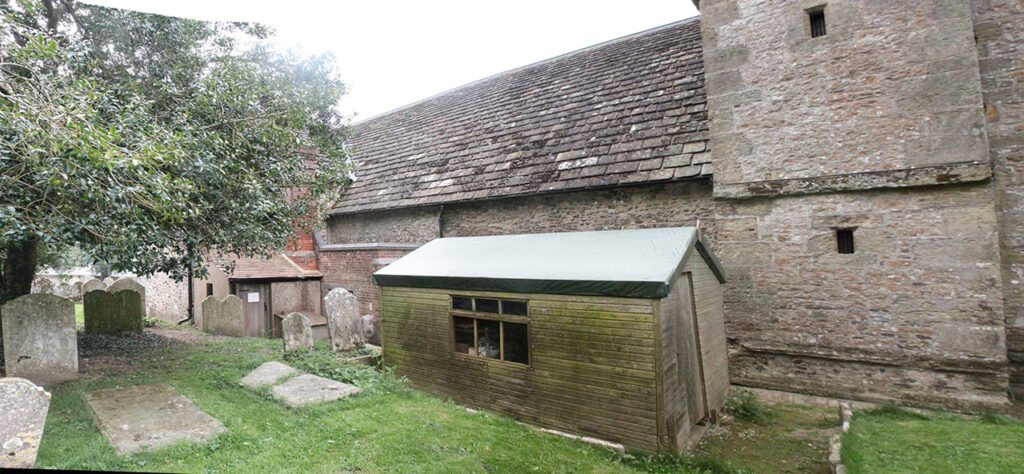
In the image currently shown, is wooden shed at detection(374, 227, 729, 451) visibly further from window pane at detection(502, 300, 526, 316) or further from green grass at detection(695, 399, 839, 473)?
green grass at detection(695, 399, 839, 473)

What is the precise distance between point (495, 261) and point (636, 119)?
171 inches

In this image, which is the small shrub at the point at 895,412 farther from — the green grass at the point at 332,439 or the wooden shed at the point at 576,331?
the green grass at the point at 332,439

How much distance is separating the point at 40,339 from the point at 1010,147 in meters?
12.4

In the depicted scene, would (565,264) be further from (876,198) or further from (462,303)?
(876,198)

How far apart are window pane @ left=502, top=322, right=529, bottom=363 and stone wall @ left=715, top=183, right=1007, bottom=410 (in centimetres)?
354

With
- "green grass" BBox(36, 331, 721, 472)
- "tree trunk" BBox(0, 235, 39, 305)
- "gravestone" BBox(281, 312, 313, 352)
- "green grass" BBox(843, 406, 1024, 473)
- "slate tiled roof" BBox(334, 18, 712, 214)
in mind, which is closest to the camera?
"green grass" BBox(36, 331, 721, 472)

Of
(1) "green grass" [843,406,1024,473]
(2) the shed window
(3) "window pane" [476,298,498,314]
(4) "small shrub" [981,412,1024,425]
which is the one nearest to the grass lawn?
(1) "green grass" [843,406,1024,473]

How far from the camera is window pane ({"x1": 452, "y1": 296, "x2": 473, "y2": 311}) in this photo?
6184 mm

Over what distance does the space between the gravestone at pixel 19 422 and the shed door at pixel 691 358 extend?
5.38 metres

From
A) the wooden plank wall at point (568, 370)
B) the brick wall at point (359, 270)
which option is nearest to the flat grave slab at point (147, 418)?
the wooden plank wall at point (568, 370)

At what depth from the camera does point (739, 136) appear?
7.30 metres

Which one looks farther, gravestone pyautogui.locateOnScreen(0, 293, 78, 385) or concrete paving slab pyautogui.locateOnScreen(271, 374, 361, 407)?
gravestone pyautogui.locateOnScreen(0, 293, 78, 385)

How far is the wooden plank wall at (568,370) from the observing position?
4.89 metres

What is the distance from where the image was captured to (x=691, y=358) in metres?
5.67
